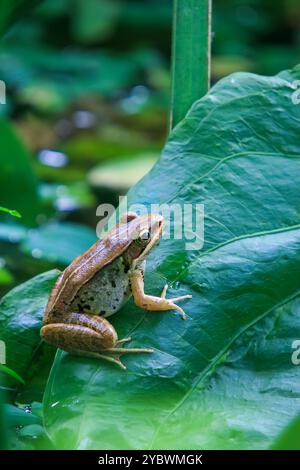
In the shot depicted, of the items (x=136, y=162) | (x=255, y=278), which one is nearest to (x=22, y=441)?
(x=255, y=278)

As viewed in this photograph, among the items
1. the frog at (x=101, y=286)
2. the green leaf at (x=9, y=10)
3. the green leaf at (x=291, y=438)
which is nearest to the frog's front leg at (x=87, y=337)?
the frog at (x=101, y=286)

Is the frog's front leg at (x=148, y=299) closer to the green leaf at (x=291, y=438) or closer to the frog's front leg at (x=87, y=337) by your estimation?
A: the frog's front leg at (x=87, y=337)

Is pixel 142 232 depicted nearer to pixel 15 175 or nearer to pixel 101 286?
pixel 101 286

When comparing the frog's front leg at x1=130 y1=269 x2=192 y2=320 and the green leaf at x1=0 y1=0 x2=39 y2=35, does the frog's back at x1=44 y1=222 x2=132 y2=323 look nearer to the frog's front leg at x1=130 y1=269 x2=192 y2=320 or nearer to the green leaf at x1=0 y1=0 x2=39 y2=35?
the frog's front leg at x1=130 y1=269 x2=192 y2=320

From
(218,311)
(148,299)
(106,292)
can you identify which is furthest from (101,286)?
(218,311)

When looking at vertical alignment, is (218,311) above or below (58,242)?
below

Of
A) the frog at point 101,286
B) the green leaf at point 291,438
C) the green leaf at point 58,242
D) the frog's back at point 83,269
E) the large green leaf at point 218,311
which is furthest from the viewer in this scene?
the green leaf at point 58,242
